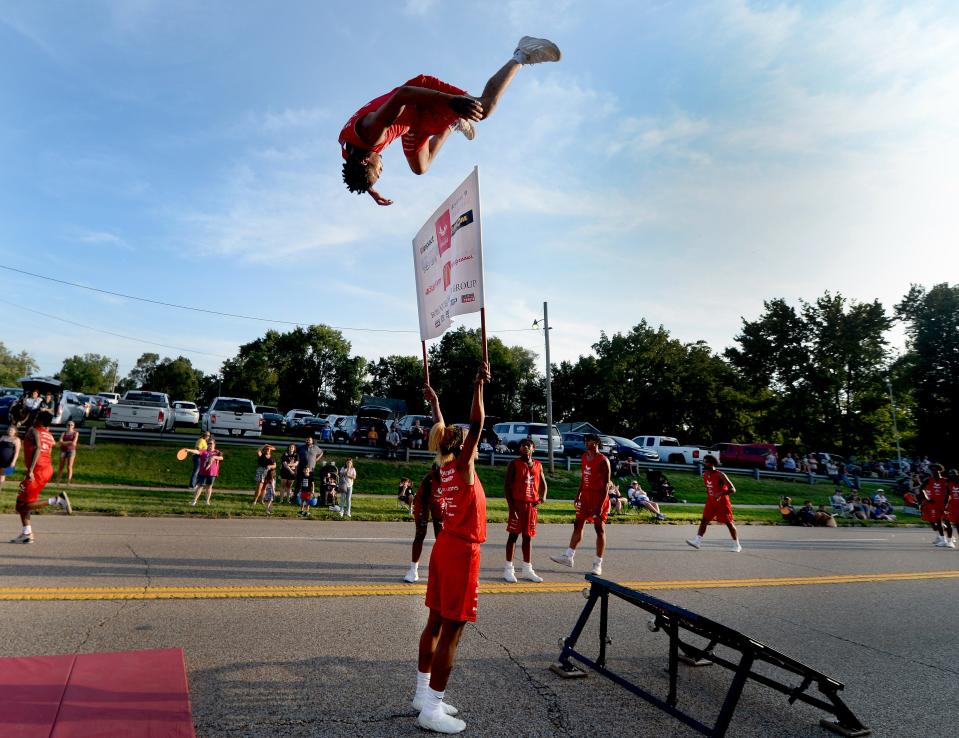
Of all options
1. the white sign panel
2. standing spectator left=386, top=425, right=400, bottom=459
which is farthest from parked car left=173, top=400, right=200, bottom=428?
the white sign panel

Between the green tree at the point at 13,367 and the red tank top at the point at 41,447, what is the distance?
109852 mm

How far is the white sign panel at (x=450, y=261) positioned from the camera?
13.8 ft

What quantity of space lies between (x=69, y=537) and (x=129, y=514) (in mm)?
3472

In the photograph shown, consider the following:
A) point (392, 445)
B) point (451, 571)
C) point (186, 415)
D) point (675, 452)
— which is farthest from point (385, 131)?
point (675, 452)

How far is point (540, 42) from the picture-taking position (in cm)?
341

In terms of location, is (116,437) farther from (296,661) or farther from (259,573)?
(296,661)

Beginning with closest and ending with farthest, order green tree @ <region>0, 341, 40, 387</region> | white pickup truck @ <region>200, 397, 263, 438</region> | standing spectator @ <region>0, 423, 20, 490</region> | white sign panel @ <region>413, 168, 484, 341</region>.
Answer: white sign panel @ <region>413, 168, 484, 341</region>, standing spectator @ <region>0, 423, 20, 490</region>, white pickup truck @ <region>200, 397, 263, 438</region>, green tree @ <region>0, 341, 40, 387</region>

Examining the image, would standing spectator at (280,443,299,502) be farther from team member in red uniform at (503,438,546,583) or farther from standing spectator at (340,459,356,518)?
team member in red uniform at (503,438,546,583)

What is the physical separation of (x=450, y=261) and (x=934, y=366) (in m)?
59.8

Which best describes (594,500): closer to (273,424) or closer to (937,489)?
(937,489)

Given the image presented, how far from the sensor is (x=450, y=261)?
4.52m

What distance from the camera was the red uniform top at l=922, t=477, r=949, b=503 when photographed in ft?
50.6

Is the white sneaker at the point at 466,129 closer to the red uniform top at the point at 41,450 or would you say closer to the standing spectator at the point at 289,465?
the red uniform top at the point at 41,450

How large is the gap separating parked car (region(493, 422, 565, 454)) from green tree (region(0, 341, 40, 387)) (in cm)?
9823
